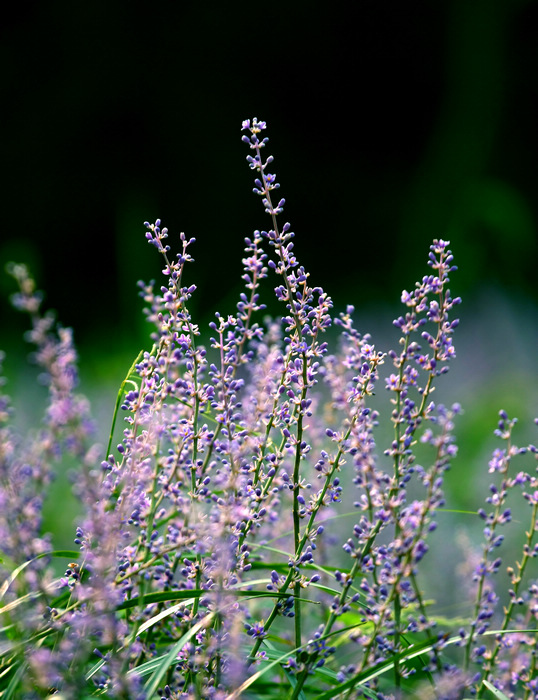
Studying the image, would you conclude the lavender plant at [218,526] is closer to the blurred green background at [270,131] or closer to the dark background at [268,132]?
the blurred green background at [270,131]

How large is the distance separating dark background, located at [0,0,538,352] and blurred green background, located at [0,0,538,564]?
2cm

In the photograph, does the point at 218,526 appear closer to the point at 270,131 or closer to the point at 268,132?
the point at 268,132

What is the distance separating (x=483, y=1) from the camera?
11.7 meters

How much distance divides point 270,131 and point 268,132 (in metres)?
0.33

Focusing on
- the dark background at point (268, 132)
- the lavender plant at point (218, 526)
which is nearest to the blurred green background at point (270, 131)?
the dark background at point (268, 132)

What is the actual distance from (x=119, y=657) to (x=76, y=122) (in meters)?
11.0

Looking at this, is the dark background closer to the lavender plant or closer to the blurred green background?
the blurred green background

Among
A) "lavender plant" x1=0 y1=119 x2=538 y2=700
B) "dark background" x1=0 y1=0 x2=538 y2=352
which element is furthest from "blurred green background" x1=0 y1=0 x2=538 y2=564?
"lavender plant" x1=0 y1=119 x2=538 y2=700

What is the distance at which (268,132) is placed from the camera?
37.0 feet

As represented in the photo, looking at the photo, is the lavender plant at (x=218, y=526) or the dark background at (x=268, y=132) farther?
the dark background at (x=268, y=132)

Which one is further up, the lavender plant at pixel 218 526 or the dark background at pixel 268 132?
the dark background at pixel 268 132

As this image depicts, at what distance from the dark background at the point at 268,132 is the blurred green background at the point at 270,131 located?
2 cm

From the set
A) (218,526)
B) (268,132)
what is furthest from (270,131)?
(218,526)

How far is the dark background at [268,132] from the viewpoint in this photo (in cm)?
1140
